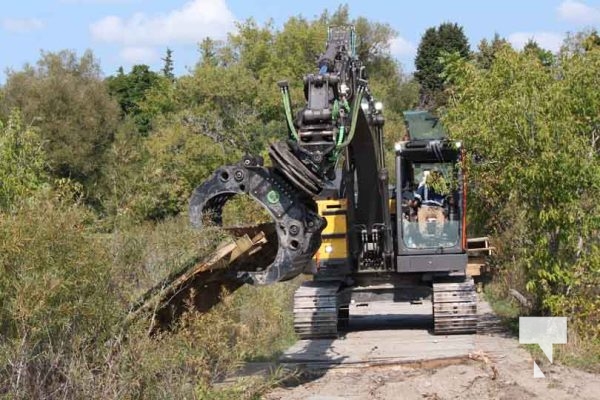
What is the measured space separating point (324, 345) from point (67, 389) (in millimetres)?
6959

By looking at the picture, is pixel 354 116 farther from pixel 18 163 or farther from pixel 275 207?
pixel 18 163

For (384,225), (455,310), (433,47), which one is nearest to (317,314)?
(384,225)

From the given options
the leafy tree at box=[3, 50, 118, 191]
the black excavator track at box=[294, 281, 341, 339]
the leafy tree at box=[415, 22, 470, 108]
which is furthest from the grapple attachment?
the leafy tree at box=[415, 22, 470, 108]

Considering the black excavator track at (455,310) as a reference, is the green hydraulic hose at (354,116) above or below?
above

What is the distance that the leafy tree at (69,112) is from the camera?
124 ft

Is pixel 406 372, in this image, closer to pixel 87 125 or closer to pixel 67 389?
pixel 67 389

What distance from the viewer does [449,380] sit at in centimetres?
1109

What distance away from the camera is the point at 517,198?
13.7 meters

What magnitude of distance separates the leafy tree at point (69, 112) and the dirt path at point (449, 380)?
26440 mm

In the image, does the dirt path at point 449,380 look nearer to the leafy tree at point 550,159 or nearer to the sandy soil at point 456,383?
the sandy soil at point 456,383
